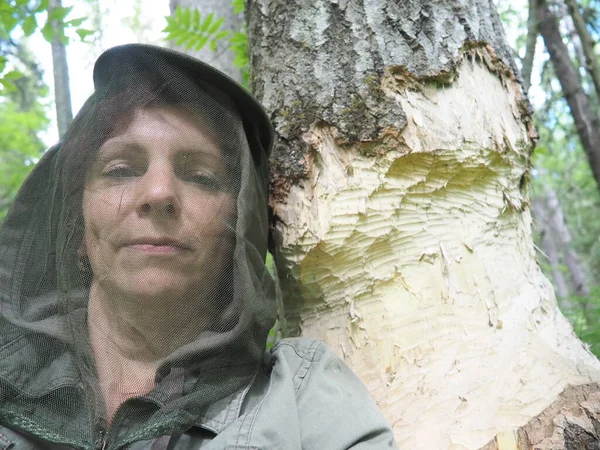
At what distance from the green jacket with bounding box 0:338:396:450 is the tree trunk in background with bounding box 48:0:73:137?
4.35 metres

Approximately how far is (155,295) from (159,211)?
0.29 meters

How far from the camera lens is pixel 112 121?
1863mm

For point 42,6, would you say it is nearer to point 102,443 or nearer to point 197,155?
point 197,155

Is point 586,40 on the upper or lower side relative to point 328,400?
upper

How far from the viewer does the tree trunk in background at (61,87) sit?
17.5ft

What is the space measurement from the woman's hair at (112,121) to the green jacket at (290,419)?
24.9 inches

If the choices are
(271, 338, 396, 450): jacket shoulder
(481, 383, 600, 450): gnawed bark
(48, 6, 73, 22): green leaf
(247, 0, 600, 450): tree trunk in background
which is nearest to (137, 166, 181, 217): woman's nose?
(247, 0, 600, 450): tree trunk in background

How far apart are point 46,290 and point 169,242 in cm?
55

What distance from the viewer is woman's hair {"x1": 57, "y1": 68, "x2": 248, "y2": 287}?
6.05 feet

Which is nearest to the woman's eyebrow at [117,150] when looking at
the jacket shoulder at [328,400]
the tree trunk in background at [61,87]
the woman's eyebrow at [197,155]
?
the woman's eyebrow at [197,155]

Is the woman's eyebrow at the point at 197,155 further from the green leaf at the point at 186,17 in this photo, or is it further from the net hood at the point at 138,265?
the green leaf at the point at 186,17

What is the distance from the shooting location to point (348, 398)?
5.44 ft

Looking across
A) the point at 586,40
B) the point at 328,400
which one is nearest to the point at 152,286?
the point at 328,400

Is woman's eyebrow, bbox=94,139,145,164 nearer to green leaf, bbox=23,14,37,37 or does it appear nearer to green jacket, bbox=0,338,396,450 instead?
green jacket, bbox=0,338,396,450
